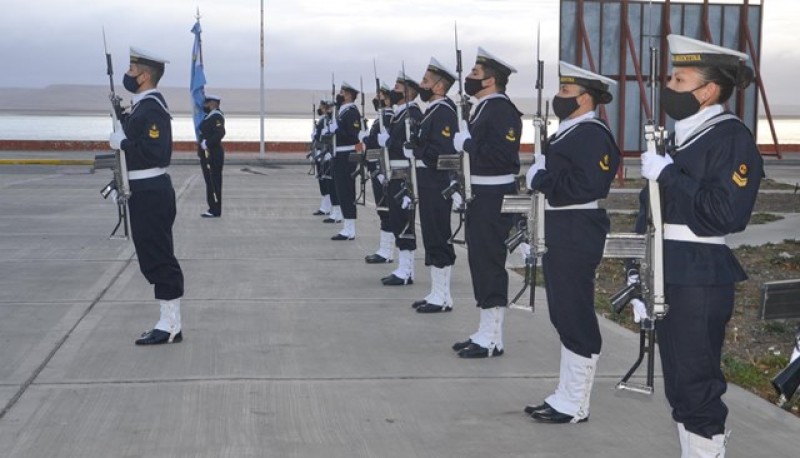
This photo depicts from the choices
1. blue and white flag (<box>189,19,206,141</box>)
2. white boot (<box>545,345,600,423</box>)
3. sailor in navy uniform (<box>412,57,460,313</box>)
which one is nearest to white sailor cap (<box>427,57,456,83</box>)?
sailor in navy uniform (<box>412,57,460,313</box>)

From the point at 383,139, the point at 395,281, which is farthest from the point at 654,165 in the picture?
the point at 383,139

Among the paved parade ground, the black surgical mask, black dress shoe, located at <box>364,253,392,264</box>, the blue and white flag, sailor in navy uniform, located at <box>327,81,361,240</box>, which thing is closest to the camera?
the paved parade ground

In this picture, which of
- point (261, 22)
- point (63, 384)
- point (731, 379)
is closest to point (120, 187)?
point (63, 384)

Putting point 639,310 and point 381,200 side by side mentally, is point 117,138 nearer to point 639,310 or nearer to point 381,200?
point 639,310

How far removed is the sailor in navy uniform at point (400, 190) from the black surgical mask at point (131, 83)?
3.22m

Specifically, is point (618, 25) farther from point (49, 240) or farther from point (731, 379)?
point (731, 379)

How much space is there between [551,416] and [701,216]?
208 centimetres

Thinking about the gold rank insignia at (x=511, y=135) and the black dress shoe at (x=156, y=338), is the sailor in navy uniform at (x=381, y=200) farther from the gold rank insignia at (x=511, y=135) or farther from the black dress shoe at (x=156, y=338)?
the gold rank insignia at (x=511, y=135)

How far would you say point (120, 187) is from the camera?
875cm

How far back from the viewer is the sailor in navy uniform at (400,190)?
11523mm

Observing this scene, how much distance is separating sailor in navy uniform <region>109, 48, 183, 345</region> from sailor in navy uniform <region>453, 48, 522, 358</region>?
218 centimetres

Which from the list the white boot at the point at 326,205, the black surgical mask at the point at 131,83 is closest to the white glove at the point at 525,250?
the black surgical mask at the point at 131,83

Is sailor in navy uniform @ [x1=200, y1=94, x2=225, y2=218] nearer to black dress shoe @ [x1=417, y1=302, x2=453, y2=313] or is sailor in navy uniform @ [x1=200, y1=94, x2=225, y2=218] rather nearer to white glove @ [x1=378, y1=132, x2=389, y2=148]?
white glove @ [x1=378, y1=132, x2=389, y2=148]

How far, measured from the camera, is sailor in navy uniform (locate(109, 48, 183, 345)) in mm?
8531
